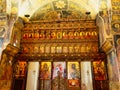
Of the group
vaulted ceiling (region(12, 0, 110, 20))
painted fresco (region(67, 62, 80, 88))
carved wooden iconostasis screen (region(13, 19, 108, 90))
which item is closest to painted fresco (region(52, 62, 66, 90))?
carved wooden iconostasis screen (region(13, 19, 108, 90))

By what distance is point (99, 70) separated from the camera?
8625 millimetres

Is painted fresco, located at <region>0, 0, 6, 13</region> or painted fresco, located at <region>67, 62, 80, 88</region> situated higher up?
painted fresco, located at <region>0, 0, 6, 13</region>

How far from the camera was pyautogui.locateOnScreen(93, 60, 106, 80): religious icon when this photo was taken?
27.8ft

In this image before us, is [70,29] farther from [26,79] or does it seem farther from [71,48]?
[26,79]

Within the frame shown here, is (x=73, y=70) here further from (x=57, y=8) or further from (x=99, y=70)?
(x=57, y=8)

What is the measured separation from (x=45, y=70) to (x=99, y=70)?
3467 mm

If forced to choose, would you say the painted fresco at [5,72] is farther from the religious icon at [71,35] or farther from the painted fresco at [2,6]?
the religious icon at [71,35]

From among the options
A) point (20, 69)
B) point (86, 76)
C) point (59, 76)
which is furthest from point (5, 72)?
point (86, 76)

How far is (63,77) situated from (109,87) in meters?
2.84

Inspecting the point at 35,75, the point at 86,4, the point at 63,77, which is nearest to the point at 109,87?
the point at 63,77

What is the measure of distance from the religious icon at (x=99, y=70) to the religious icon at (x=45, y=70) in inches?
115

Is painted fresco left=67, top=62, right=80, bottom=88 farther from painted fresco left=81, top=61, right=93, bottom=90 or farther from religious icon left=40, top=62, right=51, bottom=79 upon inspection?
religious icon left=40, top=62, right=51, bottom=79

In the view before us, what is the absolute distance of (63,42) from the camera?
30.6ft

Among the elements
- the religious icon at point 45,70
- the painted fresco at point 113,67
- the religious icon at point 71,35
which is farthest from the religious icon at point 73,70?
the painted fresco at point 113,67
